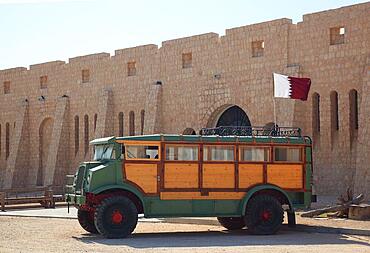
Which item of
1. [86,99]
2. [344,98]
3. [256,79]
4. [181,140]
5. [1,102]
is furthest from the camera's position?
[1,102]

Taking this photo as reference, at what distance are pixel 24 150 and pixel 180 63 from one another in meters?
12.2

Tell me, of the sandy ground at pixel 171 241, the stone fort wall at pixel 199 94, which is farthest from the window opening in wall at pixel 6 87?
the sandy ground at pixel 171 241

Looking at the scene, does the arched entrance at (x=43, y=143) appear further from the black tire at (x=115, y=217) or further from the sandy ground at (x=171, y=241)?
the black tire at (x=115, y=217)

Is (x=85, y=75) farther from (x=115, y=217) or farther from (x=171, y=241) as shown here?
(x=171, y=241)

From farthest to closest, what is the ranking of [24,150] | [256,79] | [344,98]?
[24,150], [256,79], [344,98]

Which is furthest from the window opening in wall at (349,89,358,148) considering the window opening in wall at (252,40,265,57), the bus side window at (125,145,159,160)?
the bus side window at (125,145,159,160)

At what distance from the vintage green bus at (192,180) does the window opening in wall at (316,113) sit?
9.11m

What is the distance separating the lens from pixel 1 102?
4047 centimetres

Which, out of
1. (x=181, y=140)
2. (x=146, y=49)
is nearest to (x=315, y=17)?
(x=146, y=49)

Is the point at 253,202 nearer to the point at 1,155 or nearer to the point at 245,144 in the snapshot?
the point at 245,144

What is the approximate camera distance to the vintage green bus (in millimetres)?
14898

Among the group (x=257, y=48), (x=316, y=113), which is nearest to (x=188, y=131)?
(x=257, y=48)

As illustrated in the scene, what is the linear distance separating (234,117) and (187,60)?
356cm

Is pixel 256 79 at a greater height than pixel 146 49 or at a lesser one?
lesser
